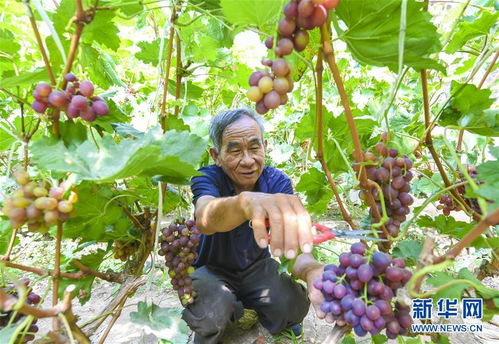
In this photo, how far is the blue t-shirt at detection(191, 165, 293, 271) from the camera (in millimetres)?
1821

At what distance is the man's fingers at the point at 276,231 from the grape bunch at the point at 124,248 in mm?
541

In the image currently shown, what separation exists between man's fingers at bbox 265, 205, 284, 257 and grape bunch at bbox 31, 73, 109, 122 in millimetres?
420

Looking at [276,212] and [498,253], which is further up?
[276,212]

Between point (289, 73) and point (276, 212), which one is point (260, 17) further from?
point (276, 212)

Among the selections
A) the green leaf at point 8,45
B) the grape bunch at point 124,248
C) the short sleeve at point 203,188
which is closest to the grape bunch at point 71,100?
the green leaf at point 8,45

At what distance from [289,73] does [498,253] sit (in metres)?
0.91

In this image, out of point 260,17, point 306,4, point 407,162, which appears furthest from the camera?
point 407,162

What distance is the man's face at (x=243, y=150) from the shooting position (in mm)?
1665

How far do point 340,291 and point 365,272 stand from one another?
75 mm

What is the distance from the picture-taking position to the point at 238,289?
6.56 ft

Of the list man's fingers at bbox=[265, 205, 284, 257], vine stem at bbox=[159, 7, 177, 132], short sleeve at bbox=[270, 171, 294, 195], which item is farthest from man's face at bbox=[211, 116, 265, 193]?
man's fingers at bbox=[265, 205, 284, 257]

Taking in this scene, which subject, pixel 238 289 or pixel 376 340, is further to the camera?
pixel 238 289

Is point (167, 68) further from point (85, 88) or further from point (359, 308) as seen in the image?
point (359, 308)

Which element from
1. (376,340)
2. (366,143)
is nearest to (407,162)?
(366,143)
